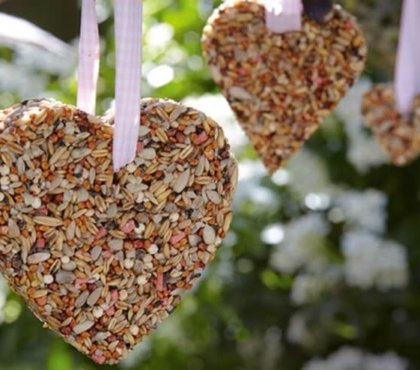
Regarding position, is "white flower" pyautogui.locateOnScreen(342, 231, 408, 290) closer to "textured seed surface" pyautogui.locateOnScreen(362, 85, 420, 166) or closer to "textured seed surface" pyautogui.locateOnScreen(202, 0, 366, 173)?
"textured seed surface" pyautogui.locateOnScreen(362, 85, 420, 166)

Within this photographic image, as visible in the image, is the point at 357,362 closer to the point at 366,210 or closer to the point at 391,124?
the point at 366,210

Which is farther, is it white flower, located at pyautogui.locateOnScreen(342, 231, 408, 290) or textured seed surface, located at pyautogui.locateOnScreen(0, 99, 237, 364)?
white flower, located at pyautogui.locateOnScreen(342, 231, 408, 290)

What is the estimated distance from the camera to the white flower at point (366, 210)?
2270 mm

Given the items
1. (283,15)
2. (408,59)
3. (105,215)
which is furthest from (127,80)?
(408,59)

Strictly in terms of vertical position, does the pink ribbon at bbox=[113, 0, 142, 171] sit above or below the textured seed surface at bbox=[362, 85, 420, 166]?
above

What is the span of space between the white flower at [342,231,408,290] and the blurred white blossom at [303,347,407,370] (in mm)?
156

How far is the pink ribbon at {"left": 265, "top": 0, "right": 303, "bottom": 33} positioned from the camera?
1.13m

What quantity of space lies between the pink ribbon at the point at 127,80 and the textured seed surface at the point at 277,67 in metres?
0.27

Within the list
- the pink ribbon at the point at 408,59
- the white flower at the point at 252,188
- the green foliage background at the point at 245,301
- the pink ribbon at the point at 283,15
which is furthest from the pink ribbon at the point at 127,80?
the green foliage background at the point at 245,301

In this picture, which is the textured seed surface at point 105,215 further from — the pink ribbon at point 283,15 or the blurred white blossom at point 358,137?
the blurred white blossom at point 358,137

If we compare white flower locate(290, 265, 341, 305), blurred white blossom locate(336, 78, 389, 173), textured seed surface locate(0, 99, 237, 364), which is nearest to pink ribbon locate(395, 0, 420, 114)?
textured seed surface locate(0, 99, 237, 364)

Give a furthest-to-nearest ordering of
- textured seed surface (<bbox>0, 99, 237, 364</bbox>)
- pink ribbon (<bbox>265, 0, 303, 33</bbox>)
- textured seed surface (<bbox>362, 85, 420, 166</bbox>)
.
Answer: textured seed surface (<bbox>362, 85, 420, 166</bbox>) < pink ribbon (<bbox>265, 0, 303, 33</bbox>) < textured seed surface (<bbox>0, 99, 237, 364</bbox>)

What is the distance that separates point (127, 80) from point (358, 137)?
4.65 feet

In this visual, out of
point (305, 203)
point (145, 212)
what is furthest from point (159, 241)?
point (305, 203)
